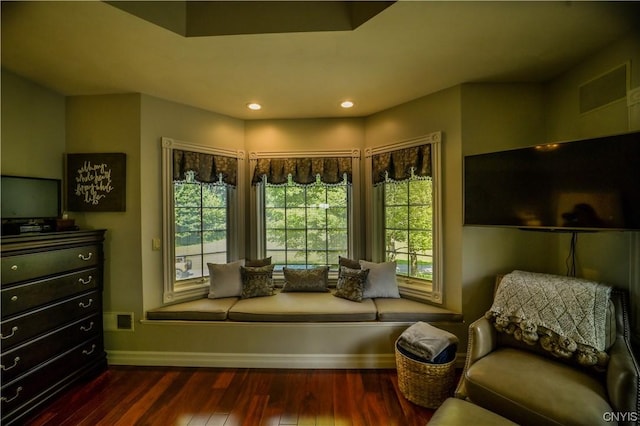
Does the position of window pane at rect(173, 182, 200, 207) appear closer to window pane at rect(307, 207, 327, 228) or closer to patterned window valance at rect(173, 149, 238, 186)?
patterned window valance at rect(173, 149, 238, 186)

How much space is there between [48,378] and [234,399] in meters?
1.37

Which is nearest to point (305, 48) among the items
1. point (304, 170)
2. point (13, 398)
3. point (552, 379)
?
point (304, 170)

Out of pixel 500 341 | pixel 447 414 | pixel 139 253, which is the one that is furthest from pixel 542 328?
pixel 139 253

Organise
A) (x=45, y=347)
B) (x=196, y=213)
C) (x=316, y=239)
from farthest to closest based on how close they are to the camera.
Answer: (x=316, y=239), (x=196, y=213), (x=45, y=347)

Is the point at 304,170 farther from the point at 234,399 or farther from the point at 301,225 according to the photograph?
the point at 234,399

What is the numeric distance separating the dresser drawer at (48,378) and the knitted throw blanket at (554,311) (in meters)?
3.30

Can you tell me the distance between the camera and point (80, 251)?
85.9 inches

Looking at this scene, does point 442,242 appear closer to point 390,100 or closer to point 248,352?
point 390,100

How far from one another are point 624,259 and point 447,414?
5.25 ft

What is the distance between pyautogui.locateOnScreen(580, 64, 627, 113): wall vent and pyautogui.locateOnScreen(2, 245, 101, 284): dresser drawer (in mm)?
4188

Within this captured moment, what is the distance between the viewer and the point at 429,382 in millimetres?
1881

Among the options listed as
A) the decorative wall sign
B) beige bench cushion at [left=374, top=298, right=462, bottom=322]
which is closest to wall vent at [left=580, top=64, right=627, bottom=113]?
beige bench cushion at [left=374, top=298, right=462, bottom=322]

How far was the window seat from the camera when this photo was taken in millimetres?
2367

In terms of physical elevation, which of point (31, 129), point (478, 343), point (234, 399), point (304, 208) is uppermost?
point (31, 129)
